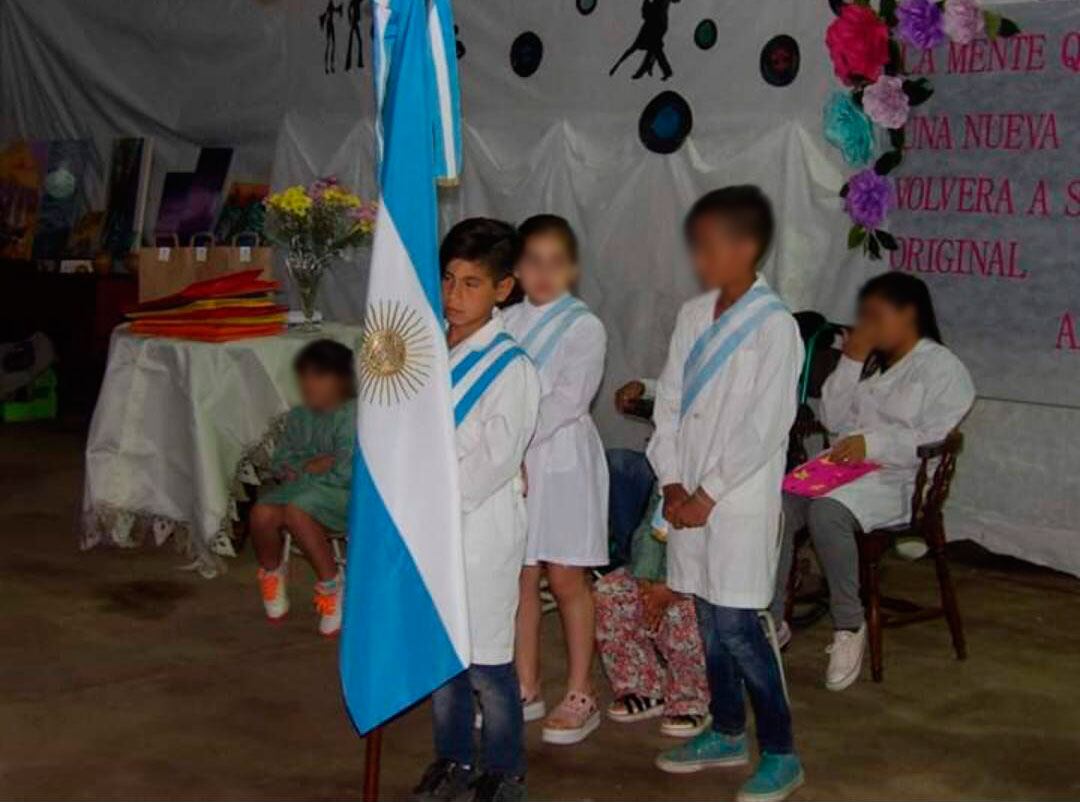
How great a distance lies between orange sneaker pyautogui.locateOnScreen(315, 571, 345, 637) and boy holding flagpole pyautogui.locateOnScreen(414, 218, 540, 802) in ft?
4.24

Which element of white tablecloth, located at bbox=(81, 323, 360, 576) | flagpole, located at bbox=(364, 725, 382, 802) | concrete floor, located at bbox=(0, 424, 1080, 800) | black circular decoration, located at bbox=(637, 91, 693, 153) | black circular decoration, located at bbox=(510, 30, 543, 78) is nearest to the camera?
flagpole, located at bbox=(364, 725, 382, 802)

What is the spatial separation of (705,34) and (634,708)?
2.95 meters

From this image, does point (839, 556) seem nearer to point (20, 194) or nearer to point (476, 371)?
point (476, 371)

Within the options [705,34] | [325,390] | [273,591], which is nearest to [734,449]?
[325,390]

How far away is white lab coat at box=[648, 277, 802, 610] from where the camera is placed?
309 centimetres

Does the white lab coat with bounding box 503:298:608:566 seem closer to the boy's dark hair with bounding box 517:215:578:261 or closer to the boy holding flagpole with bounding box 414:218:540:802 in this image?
the boy's dark hair with bounding box 517:215:578:261

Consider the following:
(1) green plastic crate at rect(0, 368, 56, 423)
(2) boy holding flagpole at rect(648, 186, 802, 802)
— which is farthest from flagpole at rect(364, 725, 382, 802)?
(1) green plastic crate at rect(0, 368, 56, 423)

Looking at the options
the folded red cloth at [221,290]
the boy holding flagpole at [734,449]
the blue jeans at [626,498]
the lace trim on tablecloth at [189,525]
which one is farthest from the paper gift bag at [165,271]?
the boy holding flagpole at [734,449]

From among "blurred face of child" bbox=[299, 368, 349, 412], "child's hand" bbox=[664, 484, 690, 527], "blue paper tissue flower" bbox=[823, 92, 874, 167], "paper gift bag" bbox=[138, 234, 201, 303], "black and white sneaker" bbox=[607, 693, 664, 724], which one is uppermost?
"blue paper tissue flower" bbox=[823, 92, 874, 167]

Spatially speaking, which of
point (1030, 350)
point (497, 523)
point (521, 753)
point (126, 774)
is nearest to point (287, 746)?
point (126, 774)

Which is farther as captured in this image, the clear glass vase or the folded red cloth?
the clear glass vase

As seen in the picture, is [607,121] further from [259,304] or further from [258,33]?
[258,33]

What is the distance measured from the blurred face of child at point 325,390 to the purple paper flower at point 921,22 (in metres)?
2.19

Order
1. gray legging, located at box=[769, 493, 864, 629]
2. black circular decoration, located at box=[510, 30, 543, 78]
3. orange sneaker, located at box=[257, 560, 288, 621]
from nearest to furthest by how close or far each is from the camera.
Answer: gray legging, located at box=[769, 493, 864, 629]
orange sneaker, located at box=[257, 560, 288, 621]
black circular decoration, located at box=[510, 30, 543, 78]
